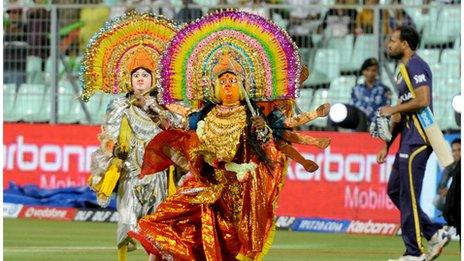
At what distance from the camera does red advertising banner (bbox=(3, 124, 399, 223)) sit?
20156 mm

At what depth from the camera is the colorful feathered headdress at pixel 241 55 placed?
A: 12695mm

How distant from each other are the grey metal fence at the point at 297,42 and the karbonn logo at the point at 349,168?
631 millimetres

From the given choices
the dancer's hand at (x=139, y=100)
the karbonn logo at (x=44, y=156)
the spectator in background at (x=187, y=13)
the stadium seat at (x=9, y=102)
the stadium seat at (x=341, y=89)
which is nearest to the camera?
the dancer's hand at (x=139, y=100)

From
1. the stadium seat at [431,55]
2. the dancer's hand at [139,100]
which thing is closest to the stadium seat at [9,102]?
the stadium seat at [431,55]

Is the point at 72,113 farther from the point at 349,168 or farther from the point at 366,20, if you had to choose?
the point at 366,20

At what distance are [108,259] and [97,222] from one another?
19.2 ft

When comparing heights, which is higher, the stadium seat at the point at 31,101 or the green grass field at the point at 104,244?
the stadium seat at the point at 31,101

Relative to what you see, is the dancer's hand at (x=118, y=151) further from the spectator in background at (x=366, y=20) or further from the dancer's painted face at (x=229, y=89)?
the spectator in background at (x=366, y=20)

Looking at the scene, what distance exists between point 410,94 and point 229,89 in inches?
121

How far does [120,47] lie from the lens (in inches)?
563

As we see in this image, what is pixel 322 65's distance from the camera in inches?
→ 827

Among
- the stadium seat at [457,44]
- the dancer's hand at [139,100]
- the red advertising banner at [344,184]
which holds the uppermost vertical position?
the stadium seat at [457,44]

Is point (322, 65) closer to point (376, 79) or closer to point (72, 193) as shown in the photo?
point (376, 79)

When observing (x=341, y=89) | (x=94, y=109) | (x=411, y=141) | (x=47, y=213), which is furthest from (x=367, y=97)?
(x=411, y=141)
